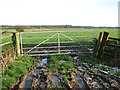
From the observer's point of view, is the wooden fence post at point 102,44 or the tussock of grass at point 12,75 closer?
the tussock of grass at point 12,75

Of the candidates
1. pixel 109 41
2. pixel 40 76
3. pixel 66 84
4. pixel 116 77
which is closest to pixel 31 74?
pixel 40 76

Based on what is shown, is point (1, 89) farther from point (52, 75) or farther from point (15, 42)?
point (15, 42)

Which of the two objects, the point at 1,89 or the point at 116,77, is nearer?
the point at 1,89

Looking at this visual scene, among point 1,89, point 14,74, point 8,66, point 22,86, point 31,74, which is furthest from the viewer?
point 8,66

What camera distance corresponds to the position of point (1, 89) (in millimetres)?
3643

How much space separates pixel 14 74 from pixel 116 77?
4227 mm

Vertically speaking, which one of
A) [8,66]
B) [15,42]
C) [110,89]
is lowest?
[110,89]

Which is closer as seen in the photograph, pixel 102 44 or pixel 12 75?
pixel 12 75

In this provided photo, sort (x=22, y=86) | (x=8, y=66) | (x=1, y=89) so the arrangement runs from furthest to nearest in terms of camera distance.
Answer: (x=8, y=66)
(x=22, y=86)
(x=1, y=89)

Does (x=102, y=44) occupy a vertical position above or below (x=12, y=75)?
above

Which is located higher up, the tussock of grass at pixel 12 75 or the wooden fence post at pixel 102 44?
the wooden fence post at pixel 102 44

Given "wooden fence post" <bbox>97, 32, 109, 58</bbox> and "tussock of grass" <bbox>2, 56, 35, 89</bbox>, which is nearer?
"tussock of grass" <bbox>2, 56, 35, 89</bbox>

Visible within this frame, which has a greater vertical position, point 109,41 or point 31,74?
point 109,41

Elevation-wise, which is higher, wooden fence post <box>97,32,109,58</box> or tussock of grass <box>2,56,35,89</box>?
wooden fence post <box>97,32,109,58</box>
